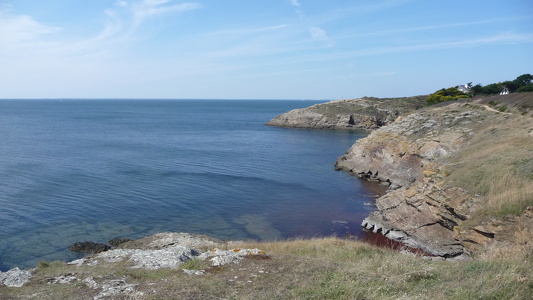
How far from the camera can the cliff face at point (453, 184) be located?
2230 centimetres

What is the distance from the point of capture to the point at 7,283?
14.4 metres

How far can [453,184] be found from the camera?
1029 inches

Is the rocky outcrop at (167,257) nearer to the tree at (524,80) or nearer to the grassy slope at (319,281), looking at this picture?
the grassy slope at (319,281)

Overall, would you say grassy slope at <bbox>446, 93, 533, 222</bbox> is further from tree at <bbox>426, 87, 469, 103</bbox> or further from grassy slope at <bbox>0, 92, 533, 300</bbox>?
tree at <bbox>426, 87, 469, 103</bbox>

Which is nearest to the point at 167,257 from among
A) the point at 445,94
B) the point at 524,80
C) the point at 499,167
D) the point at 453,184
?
the point at 453,184

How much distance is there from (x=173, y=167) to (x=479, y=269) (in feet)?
151

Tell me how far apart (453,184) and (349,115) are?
3628 inches

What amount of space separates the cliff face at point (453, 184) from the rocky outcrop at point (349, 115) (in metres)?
65.1

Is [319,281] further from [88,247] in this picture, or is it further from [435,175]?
[435,175]

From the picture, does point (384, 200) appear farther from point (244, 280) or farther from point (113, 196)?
point (113, 196)

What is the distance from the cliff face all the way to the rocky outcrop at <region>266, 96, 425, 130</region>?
6505 cm


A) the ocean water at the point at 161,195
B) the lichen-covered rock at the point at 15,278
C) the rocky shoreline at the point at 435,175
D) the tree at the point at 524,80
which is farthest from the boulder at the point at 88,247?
the tree at the point at 524,80

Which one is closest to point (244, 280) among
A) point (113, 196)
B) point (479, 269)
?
point (479, 269)

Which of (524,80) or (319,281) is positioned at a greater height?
(524,80)
